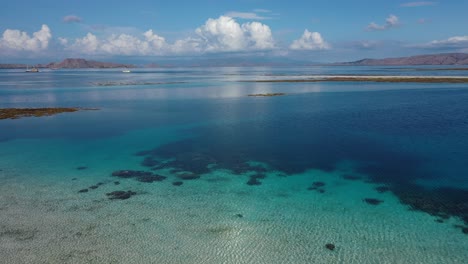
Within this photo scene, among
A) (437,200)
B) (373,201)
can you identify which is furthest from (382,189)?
(437,200)

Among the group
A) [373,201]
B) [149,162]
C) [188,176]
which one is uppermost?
[149,162]

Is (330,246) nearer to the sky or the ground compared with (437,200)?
nearer to the ground

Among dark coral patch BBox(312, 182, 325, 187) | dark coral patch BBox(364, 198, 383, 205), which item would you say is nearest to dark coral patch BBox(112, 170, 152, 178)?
dark coral patch BBox(312, 182, 325, 187)

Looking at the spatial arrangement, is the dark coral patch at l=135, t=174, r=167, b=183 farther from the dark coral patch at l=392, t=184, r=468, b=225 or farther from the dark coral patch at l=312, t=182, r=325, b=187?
the dark coral patch at l=392, t=184, r=468, b=225

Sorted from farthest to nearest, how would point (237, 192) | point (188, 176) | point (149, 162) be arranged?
point (149, 162), point (188, 176), point (237, 192)

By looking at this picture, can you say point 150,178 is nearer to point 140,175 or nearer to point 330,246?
point 140,175

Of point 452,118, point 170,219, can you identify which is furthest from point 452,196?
point 452,118

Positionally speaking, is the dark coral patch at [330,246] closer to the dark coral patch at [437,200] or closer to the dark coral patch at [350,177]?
the dark coral patch at [437,200]
